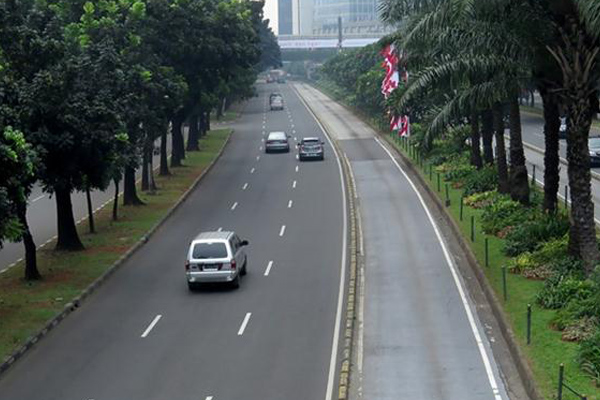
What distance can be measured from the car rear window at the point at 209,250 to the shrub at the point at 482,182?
18.2 metres

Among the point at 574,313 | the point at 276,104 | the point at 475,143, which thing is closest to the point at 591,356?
the point at 574,313

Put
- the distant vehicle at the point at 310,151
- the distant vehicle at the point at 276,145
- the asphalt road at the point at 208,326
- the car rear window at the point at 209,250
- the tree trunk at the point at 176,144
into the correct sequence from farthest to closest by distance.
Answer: the distant vehicle at the point at 276,145, the distant vehicle at the point at 310,151, the tree trunk at the point at 176,144, the car rear window at the point at 209,250, the asphalt road at the point at 208,326

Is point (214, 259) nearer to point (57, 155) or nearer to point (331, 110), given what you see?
point (57, 155)

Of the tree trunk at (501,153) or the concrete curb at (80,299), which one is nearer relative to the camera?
the concrete curb at (80,299)

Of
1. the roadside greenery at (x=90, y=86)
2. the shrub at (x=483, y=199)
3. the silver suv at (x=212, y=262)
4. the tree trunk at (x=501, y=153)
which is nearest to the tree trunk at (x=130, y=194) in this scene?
the roadside greenery at (x=90, y=86)

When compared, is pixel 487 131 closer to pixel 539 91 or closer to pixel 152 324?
pixel 539 91

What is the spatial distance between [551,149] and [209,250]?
41.0 feet

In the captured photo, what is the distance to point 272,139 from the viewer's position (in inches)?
3066

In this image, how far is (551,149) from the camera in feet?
123

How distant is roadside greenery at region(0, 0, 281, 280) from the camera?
107 ft

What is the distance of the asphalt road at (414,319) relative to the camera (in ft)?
78.8

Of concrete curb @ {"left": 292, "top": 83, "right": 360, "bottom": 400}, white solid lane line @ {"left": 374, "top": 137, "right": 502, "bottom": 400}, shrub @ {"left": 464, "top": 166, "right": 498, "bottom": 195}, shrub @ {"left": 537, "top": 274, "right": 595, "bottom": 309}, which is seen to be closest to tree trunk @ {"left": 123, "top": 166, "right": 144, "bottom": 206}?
concrete curb @ {"left": 292, "top": 83, "right": 360, "bottom": 400}

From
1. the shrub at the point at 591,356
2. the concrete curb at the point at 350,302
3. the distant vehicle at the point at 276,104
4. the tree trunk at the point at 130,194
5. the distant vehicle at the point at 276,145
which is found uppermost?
the distant vehicle at the point at 276,104

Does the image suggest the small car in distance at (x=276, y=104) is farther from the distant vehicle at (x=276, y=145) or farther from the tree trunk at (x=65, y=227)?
the tree trunk at (x=65, y=227)
